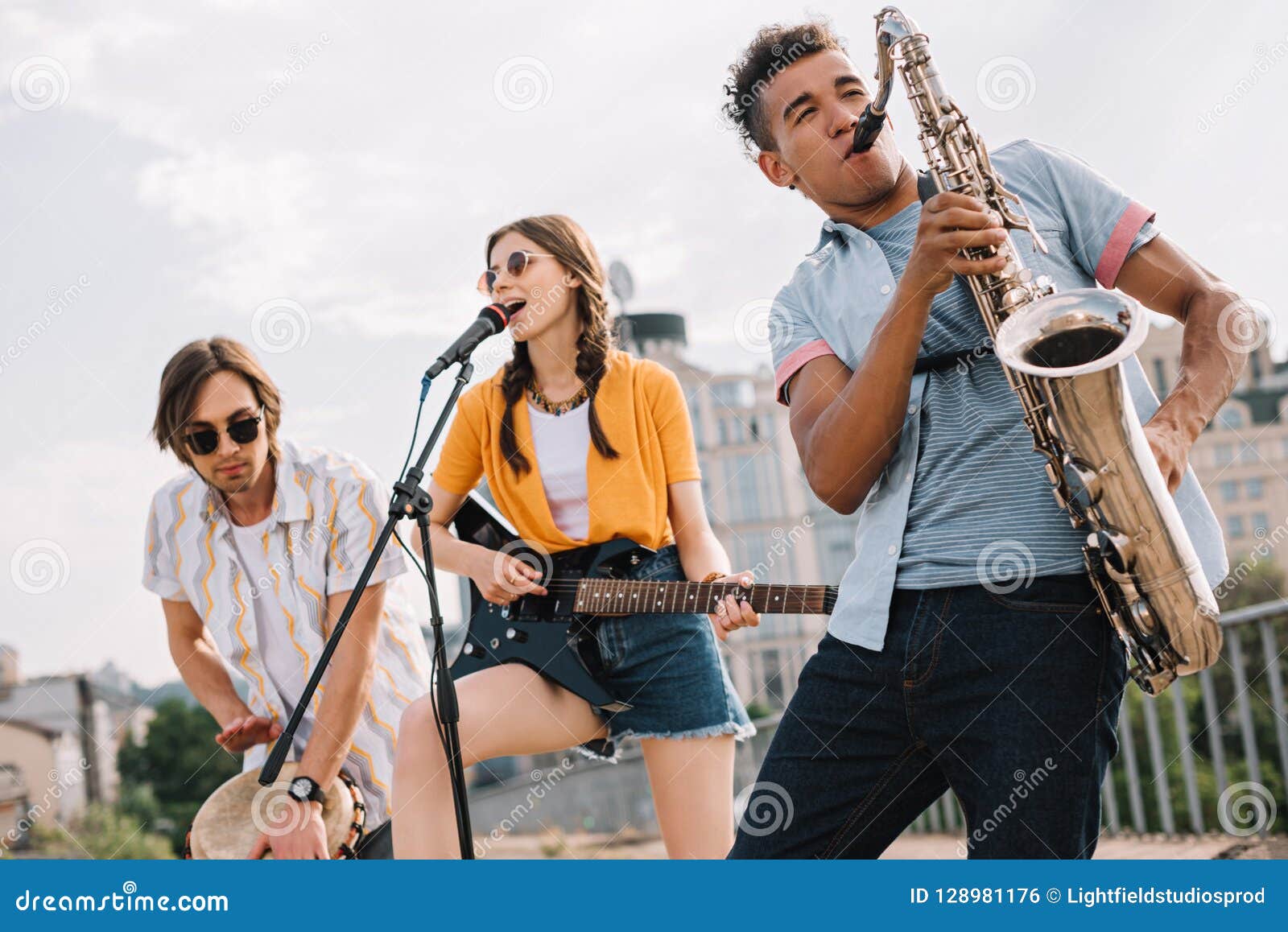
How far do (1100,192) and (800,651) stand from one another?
49.4 metres

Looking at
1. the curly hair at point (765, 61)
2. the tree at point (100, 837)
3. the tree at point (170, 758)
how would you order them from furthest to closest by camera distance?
1. the tree at point (170, 758)
2. the tree at point (100, 837)
3. the curly hair at point (765, 61)

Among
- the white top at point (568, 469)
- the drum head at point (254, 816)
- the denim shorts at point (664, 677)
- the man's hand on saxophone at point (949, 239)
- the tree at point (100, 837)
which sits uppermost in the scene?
the tree at point (100, 837)

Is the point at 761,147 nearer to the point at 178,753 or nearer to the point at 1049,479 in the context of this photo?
the point at 1049,479

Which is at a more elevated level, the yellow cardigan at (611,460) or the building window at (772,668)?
the building window at (772,668)

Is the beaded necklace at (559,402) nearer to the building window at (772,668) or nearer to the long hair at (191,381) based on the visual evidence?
the long hair at (191,381)

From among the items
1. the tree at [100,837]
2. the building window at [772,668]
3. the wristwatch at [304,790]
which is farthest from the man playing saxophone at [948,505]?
the building window at [772,668]

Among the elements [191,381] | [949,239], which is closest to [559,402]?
[191,381]

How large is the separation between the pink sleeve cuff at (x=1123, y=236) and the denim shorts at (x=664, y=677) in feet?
4.87

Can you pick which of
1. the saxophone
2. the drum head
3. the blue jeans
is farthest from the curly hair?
the drum head

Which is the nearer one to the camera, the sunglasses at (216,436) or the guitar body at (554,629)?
the guitar body at (554,629)

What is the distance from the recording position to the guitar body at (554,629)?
3.04 m

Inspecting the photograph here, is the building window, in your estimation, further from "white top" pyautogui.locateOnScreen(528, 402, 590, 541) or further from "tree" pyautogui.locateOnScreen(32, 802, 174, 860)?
"white top" pyautogui.locateOnScreen(528, 402, 590, 541)
